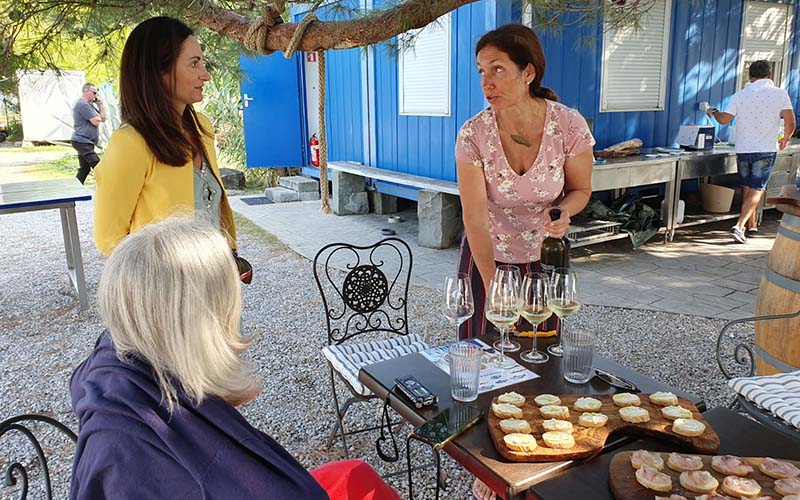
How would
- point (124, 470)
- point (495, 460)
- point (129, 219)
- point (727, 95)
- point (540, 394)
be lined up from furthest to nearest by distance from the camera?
point (727, 95)
point (129, 219)
point (540, 394)
point (495, 460)
point (124, 470)

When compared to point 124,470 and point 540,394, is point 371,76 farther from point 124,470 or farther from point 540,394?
point 124,470

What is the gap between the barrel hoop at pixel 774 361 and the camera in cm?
229

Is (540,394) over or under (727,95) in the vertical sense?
under

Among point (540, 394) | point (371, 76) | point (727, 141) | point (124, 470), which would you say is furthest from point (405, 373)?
point (727, 141)

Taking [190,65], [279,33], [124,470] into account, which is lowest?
[124,470]

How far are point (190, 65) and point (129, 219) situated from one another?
55 cm

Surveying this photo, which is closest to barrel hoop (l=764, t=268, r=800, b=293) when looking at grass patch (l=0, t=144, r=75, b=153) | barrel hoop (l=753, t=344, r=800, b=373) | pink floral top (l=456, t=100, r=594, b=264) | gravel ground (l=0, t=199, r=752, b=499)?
barrel hoop (l=753, t=344, r=800, b=373)

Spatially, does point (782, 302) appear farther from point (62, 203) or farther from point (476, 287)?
point (62, 203)

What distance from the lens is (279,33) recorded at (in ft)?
7.79

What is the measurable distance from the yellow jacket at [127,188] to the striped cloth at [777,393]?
5.66ft

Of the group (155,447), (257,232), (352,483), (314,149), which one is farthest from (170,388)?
(314,149)

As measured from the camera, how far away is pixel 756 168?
227 inches

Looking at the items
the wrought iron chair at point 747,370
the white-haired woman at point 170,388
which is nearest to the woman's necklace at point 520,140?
the wrought iron chair at point 747,370

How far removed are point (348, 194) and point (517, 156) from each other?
5.51 metres
